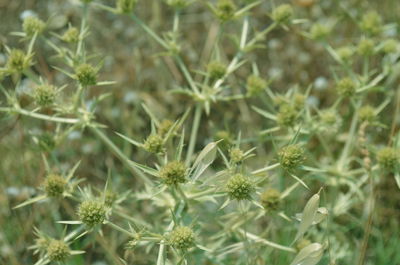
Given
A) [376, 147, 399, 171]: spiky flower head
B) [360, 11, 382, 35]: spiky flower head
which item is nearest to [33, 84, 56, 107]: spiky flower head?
[376, 147, 399, 171]: spiky flower head

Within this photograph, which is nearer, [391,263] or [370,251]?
[391,263]

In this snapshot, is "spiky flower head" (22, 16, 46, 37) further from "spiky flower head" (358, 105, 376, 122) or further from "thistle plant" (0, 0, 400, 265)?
"spiky flower head" (358, 105, 376, 122)

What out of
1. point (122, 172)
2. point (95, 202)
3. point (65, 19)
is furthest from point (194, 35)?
point (95, 202)

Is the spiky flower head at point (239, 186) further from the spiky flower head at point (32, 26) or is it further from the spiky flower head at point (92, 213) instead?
the spiky flower head at point (32, 26)

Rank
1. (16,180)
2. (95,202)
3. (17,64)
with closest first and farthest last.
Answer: (95,202), (17,64), (16,180)

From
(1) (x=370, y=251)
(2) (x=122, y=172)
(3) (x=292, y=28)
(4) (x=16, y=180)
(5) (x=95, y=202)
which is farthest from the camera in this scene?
(3) (x=292, y=28)

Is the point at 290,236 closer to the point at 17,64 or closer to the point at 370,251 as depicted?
the point at 370,251

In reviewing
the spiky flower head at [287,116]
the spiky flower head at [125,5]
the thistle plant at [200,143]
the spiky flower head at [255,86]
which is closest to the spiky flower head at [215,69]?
the thistle plant at [200,143]

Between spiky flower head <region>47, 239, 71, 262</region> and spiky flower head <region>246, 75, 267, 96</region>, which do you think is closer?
spiky flower head <region>47, 239, 71, 262</region>
